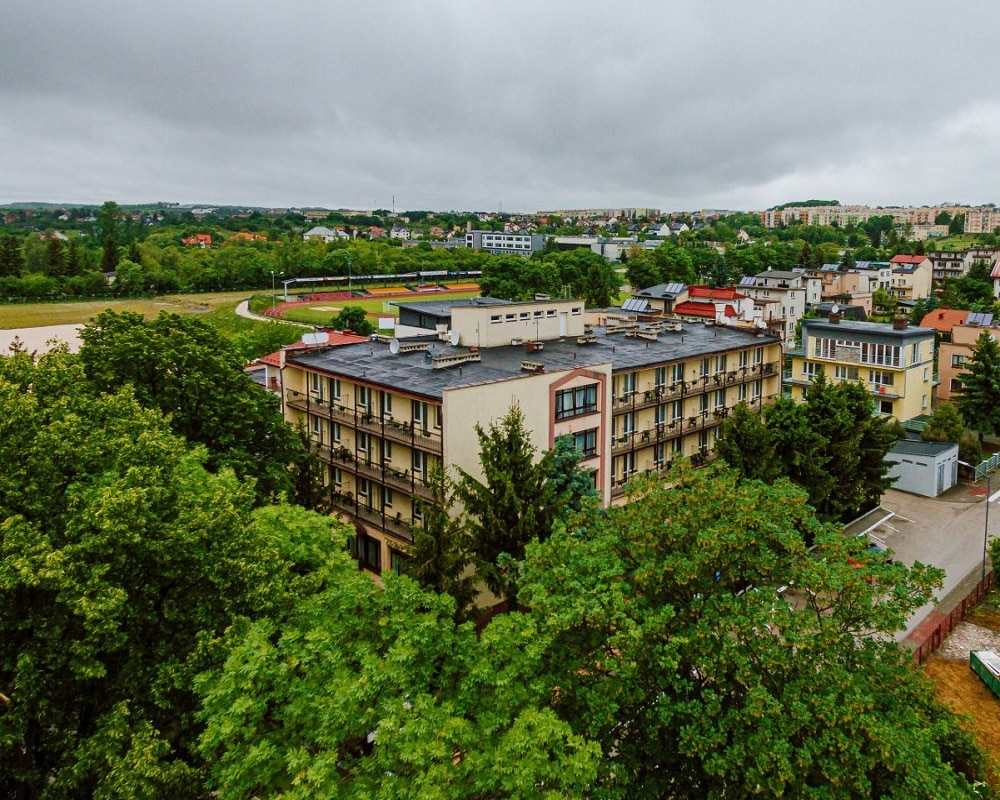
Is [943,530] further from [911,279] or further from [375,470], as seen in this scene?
[911,279]

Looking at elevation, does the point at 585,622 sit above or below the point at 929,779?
above

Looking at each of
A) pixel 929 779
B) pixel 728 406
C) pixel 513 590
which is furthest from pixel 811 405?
pixel 929 779

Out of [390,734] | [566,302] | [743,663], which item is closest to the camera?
[390,734]

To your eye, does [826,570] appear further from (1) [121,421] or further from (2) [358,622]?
(1) [121,421]

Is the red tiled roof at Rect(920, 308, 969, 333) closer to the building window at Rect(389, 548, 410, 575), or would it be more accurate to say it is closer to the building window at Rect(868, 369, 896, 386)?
the building window at Rect(868, 369, 896, 386)

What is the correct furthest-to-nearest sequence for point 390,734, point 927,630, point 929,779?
point 927,630 → point 929,779 → point 390,734

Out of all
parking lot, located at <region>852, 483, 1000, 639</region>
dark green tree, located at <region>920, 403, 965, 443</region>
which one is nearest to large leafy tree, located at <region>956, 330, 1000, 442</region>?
dark green tree, located at <region>920, 403, 965, 443</region>
